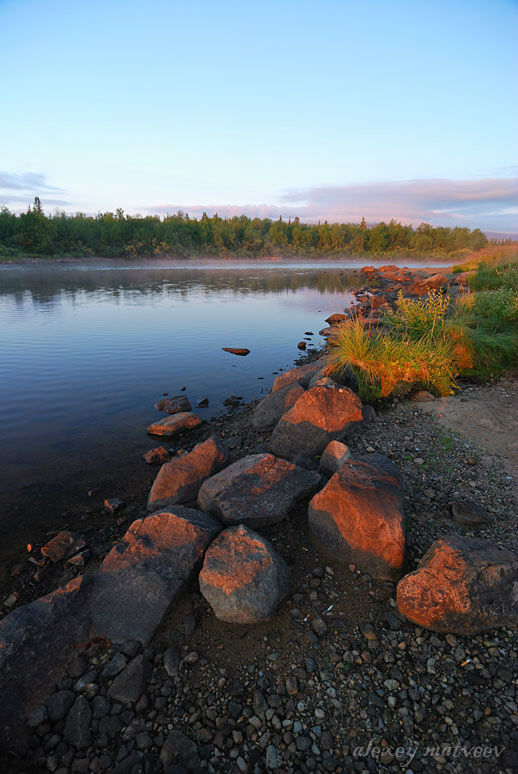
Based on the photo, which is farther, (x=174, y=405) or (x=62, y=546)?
(x=174, y=405)

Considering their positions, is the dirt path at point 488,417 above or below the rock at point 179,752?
above

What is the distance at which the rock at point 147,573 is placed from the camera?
3645 mm

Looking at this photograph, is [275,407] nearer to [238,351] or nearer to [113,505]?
[113,505]

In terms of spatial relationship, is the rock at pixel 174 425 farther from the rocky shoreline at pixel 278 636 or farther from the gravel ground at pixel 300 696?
the gravel ground at pixel 300 696

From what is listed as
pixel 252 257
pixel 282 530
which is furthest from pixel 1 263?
pixel 282 530

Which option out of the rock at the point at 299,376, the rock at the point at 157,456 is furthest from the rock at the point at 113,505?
the rock at the point at 299,376

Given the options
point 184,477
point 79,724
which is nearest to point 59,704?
point 79,724

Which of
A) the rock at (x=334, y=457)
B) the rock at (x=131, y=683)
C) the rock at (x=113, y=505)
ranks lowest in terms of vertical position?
the rock at (x=113, y=505)

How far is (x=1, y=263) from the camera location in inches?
2306

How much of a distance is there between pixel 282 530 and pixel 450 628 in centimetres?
207

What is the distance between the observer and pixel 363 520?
417cm

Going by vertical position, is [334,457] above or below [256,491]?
above

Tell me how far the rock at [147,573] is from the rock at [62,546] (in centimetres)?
125

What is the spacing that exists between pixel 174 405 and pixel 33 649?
7.20m
